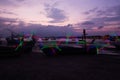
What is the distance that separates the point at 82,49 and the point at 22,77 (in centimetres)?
1539

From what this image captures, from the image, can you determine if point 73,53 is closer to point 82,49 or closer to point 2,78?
point 82,49

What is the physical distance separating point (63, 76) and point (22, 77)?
315 centimetres

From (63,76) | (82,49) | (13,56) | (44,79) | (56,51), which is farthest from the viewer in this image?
(82,49)

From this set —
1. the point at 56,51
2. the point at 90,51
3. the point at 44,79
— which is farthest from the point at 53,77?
the point at 90,51

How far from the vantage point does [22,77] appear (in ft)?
32.5

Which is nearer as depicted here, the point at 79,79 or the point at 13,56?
the point at 79,79

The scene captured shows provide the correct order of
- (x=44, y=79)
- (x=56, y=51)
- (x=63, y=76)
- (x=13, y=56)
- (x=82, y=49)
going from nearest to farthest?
(x=44, y=79)
(x=63, y=76)
(x=13, y=56)
(x=56, y=51)
(x=82, y=49)

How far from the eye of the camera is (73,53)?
22938mm

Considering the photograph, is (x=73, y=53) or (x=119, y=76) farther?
(x=73, y=53)

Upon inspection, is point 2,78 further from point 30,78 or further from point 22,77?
point 30,78

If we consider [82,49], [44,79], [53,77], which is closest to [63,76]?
[53,77]

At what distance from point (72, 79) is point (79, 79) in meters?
0.51

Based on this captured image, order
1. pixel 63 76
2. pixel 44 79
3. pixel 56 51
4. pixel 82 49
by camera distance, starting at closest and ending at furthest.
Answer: pixel 44 79, pixel 63 76, pixel 56 51, pixel 82 49

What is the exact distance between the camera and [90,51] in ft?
78.1
